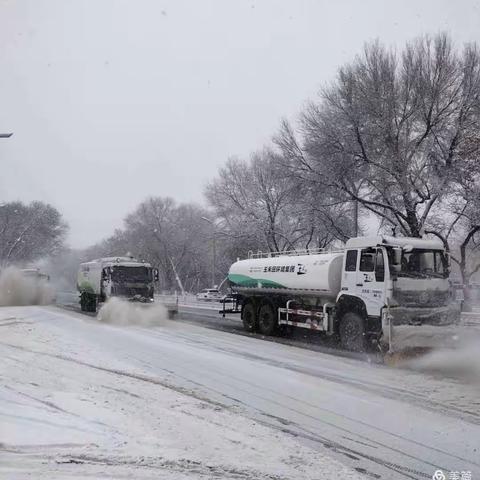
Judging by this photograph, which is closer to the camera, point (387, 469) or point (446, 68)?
point (387, 469)

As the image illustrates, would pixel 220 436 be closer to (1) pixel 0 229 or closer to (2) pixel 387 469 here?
(2) pixel 387 469

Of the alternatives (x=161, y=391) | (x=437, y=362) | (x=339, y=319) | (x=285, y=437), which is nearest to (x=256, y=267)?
(x=339, y=319)

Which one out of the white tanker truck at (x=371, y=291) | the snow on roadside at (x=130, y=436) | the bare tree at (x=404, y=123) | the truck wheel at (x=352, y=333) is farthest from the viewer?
the bare tree at (x=404, y=123)

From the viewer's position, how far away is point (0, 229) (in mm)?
70438

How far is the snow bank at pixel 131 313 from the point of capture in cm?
2194

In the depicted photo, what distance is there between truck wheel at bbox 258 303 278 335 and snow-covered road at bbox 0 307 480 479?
18.4 ft

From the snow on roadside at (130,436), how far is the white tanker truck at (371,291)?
6.08 metres

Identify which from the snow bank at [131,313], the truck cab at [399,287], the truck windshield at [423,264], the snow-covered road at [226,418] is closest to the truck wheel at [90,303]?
the snow bank at [131,313]

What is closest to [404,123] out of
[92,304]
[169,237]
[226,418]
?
[92,304]

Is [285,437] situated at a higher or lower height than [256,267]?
lower

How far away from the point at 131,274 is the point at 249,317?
7.78 metres

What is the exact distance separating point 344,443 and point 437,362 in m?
5.92

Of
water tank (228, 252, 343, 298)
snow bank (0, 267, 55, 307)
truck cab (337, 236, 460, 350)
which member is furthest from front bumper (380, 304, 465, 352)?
snow bank (0, 267, 55, 307)

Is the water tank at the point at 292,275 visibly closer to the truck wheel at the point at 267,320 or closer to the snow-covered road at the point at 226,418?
the truck wheel at the point at 267,320
